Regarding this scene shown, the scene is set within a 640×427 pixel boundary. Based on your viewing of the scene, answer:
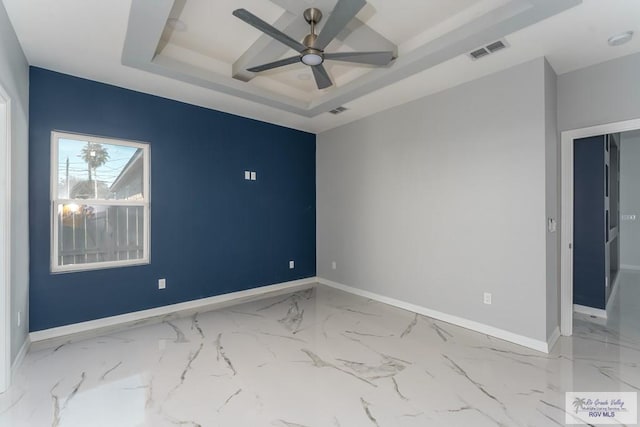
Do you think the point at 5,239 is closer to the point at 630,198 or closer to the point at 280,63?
the point at 280,63

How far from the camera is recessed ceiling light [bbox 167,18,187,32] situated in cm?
262

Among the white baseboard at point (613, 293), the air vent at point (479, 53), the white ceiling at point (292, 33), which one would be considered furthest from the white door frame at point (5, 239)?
the white baseboard at point (613, 293)

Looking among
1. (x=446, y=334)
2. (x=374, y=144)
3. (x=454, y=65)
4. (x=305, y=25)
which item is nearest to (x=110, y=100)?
(x=305, y=25)

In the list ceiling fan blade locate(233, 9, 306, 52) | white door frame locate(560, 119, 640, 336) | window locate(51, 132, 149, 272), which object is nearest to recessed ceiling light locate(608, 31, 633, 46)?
white door frame locate(560, 119, 640, 336)

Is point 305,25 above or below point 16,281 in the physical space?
above

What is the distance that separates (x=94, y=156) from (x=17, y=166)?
0.87m

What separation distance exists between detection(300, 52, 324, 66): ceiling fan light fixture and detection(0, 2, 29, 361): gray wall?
2.11m

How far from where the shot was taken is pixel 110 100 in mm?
3299

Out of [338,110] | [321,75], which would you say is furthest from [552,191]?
[338,110]

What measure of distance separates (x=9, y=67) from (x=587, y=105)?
16.3ft

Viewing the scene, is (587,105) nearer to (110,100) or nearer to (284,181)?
(284,181)

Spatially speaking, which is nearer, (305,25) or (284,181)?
(305,25)

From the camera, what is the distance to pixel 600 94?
2773mm

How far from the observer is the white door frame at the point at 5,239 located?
209 centimetres
